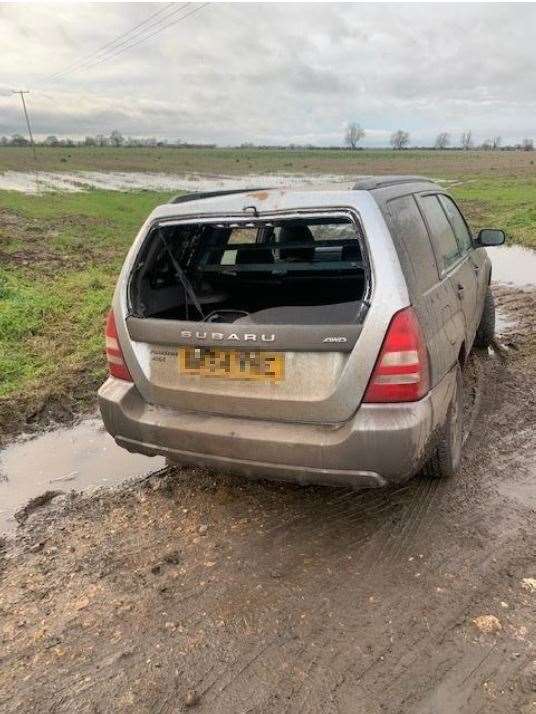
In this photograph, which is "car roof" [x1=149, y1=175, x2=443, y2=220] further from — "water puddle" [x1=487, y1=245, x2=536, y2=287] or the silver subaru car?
"water puddle" [x1=487, y1=245, x2=536, y2=287]

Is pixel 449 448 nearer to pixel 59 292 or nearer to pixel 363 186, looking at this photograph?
pixel 363 186

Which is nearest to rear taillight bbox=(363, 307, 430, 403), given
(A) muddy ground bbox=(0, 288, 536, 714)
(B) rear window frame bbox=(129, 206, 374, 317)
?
(B) rear window frame bbox=(129, 206, 374, 317)

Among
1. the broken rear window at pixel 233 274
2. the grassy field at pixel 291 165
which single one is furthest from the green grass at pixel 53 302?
the grassy field at pixel 291 165

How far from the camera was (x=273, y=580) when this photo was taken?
2.81m

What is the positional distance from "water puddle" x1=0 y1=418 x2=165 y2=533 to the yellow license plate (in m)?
1.49

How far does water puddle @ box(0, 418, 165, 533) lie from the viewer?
3893mm

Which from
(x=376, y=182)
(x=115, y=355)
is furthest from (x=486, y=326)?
(x=115, y=355)

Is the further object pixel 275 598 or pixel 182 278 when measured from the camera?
pixel 182 278

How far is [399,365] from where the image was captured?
257 centimetres

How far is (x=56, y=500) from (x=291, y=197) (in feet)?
8.27

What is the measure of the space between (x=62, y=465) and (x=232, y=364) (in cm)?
213

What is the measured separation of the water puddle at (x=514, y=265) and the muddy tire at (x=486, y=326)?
3896 millimetres

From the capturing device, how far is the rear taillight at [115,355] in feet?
10.3

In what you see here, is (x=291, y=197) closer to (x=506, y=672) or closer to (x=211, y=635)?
(x=211, y=635)
